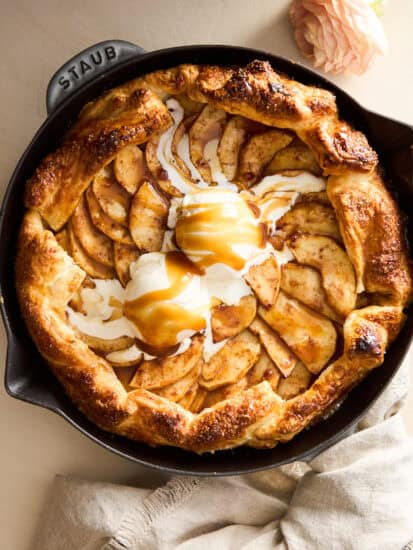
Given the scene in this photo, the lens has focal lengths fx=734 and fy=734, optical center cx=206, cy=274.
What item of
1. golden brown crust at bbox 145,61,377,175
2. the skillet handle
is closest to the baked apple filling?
golden brown crust at bbox 145,61,377,175

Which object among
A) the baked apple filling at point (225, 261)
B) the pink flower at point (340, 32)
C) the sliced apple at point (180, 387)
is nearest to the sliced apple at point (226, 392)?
the baked apple filling at point (225, 261)

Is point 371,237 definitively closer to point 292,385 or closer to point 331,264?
Answer: point 331,264

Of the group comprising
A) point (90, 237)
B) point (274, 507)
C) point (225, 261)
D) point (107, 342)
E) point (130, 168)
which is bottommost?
point (274, 507)

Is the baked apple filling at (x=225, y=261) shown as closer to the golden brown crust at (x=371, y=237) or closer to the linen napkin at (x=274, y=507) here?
the golden brown crust at (x=371, y=237)

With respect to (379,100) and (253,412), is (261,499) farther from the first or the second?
(379,100)

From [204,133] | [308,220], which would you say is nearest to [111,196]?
[204,133]

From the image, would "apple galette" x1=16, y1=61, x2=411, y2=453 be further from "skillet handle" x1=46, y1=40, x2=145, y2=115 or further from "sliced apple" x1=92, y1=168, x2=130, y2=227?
"skillet handle" x1=46, y1=40, x2=145, y2=115

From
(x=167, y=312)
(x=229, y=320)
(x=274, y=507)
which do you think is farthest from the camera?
(x=274, y=507)

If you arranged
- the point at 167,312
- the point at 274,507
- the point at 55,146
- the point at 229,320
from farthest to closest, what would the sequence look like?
the point at 274,507 < the point at 55,146 < the point at 229,320 < the point at 167,312

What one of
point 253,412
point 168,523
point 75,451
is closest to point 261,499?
point 168,523
